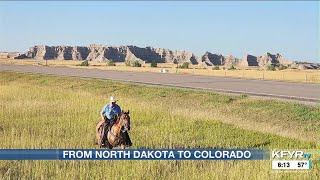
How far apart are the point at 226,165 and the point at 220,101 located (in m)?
10.9

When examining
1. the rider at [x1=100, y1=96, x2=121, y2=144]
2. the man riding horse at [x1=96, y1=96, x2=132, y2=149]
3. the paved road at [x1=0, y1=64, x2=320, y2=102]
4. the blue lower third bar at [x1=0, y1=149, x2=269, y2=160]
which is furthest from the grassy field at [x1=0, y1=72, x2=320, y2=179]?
the paved road at [x1=0, y1=64, x2=320, y2=102]

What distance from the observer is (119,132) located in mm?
5957

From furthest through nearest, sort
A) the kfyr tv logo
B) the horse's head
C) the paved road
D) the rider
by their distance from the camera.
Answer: the paved road < the kfyr tv logo < the rider < the horse's head

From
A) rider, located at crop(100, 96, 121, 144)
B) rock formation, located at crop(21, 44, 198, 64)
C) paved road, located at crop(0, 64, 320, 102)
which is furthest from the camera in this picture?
paved road, located at crop(0, 64, 320, 102)

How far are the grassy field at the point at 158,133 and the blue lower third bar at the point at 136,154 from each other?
59 centimetres

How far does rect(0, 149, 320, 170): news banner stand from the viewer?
5.84 metres

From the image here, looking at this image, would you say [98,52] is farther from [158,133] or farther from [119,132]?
[119,132]

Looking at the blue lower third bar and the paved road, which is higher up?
the blue lower third bar

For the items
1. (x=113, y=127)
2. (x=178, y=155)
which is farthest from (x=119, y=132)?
(x=178, y=155)

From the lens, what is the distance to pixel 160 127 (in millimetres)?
9719

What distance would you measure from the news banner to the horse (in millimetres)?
154

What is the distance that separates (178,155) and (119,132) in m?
0.71

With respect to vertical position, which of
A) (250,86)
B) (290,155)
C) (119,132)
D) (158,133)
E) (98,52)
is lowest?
(250,86)

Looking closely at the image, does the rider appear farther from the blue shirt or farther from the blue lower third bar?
the blue lower third bar
